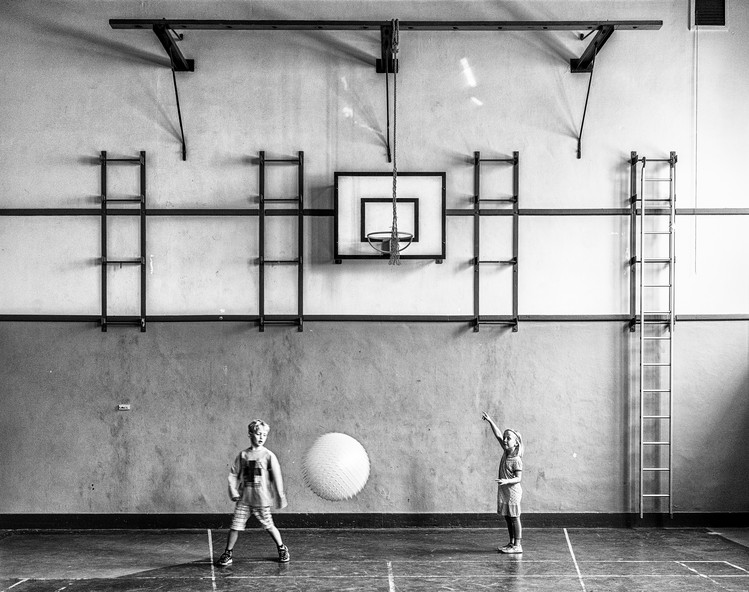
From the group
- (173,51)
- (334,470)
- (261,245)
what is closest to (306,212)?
(261,245)

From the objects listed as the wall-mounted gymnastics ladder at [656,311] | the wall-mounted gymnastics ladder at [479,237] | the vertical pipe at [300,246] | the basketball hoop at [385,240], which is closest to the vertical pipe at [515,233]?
the wall-mounted gymnastics ladder at [479,237]

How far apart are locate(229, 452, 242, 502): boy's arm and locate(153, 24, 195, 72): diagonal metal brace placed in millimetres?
3934

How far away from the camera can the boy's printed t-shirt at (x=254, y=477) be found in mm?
6070

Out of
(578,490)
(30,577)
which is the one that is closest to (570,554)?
(578,490)

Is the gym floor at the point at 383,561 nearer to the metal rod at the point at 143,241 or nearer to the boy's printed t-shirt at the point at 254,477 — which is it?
the boy's printed t-shirt at the point at 254,477

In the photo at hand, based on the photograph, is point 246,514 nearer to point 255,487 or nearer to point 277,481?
point 255,487

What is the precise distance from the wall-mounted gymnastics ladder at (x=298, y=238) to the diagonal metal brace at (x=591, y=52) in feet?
9.61

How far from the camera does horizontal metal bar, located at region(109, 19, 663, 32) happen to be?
22.2 ft

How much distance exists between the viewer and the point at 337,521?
737 cm

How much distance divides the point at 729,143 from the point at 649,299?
181cm

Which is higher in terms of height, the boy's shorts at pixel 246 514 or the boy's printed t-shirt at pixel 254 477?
the boy's printed t-shirt at pixel 254 477

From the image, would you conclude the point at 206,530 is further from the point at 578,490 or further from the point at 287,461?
the point at 578,490

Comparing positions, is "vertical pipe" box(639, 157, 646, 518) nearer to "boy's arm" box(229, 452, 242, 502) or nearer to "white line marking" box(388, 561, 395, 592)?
"white line marking" box(388, 561, 395, 592)

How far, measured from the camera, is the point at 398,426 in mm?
7441
